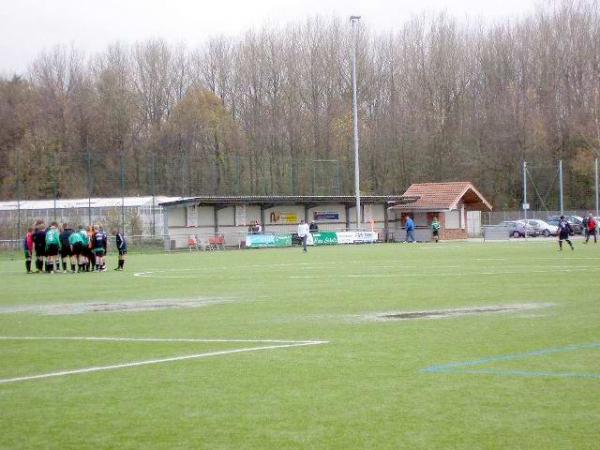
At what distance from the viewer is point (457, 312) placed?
15.6 metres

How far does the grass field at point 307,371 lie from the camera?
24.0 ft

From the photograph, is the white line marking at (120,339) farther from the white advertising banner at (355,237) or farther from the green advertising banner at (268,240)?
the white advertising banner at (355,237)

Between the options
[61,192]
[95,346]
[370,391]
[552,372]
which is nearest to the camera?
[370,391]

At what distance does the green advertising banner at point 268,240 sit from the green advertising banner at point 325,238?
1639 mm

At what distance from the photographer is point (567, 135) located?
272ft

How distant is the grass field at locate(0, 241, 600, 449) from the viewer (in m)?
7.32

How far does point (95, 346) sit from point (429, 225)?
182 ft

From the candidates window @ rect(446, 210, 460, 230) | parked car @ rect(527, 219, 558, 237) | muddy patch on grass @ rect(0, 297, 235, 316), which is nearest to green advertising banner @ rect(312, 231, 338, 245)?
window @ rect(446, 210, 460, 230)

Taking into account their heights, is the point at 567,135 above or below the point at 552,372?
above

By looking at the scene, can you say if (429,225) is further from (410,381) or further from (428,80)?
(410,381)

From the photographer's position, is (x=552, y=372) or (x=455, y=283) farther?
(x=455, y=283)

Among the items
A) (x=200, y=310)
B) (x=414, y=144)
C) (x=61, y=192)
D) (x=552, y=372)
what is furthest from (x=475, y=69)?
(x=552, y=372)

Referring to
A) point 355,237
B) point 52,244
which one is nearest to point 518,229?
point 355,237

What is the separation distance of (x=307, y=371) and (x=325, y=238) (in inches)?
1906
